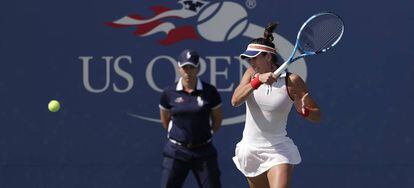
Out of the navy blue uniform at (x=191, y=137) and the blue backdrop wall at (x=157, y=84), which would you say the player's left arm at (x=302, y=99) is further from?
the blue backdrop wall at (x=157, y=84)

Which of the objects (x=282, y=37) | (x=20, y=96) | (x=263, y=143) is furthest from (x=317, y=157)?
(x=20, y=96)

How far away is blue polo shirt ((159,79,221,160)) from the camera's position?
6.86 metres

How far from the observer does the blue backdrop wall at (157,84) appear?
7371 mm

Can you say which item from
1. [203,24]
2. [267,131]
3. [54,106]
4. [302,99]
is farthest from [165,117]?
[302,99]

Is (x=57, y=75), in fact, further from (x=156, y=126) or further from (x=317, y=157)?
(x=317, y=157)

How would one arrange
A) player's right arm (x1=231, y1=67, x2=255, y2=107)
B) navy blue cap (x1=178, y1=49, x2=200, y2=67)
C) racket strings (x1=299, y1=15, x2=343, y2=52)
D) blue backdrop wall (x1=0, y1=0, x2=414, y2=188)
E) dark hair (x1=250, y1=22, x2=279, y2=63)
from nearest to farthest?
player's right arm (x1=231, y1=67, x2=255, y2=107), dark hair (x1=250, y1=22, x2=279, y2=63), racket strings (x1=299, y1=15, x2=343, y2=52), navy blue cap (x1=178, y1=49, x2=200, y2=67), blue backdrop wall (x1=0, y1=0, x2=414, y2=188)

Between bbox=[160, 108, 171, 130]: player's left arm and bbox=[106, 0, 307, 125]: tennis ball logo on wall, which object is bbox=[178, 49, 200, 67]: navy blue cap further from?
bbox=[106, 0, 307, 125]: tennis ball logo on wall

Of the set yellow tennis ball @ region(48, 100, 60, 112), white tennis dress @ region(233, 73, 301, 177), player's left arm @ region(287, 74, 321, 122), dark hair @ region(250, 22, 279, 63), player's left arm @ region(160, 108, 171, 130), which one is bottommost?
yellow tennis ball @ region(48, 100, 60, 112)

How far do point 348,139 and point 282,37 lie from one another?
2.78ft

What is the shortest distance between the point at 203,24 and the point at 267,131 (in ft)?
5.52

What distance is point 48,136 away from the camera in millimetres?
7578

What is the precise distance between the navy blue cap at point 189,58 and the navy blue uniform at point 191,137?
6.5 inches

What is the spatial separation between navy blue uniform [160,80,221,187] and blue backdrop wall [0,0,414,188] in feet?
1.73

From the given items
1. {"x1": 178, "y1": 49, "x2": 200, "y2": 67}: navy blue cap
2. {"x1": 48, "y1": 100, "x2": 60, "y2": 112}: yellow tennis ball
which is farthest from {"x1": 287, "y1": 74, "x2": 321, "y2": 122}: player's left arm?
{"x1": 48, "y1": 100, "x2": 60, "y2": 112}: yellow tennis ball
